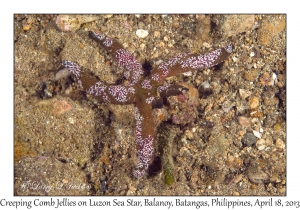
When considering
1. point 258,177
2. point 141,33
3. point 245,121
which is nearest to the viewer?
point 258,177

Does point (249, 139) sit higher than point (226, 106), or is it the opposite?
point (226, 106)

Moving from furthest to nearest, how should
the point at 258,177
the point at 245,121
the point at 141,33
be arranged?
the point at 141,33, the point at 245,121, the point at 258,177

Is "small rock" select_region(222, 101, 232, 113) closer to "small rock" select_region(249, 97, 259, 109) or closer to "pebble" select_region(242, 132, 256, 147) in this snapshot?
"small rock" select_region(249, 97, 259, 109)

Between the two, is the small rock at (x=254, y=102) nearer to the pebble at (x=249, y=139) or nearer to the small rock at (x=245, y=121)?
the small rock at (x=245, y=121)

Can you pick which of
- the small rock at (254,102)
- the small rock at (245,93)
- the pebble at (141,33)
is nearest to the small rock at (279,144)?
the small rock at (254,102)

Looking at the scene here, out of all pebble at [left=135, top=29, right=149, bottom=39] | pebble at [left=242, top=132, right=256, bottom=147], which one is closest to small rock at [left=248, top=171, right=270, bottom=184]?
pebble at [left=242, top=132, right=256, bottom=147]

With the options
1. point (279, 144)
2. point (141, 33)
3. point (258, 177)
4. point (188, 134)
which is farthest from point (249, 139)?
point (141, 33)

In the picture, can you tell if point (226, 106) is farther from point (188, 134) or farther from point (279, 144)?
point (279, 144)

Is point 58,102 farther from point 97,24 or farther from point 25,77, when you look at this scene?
point 97,24

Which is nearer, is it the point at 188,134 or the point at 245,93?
the point at 188,134
